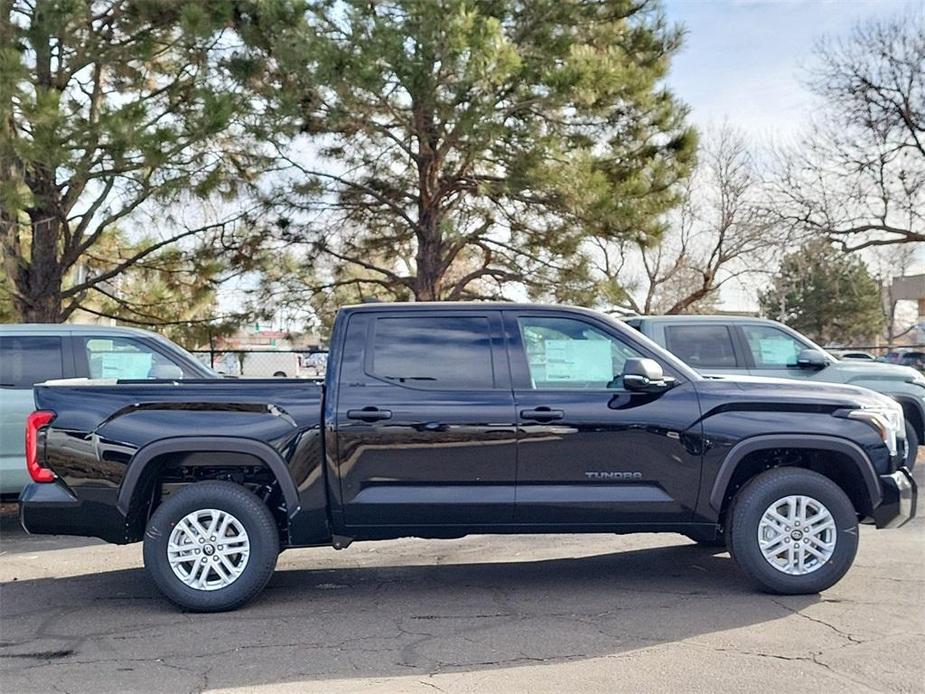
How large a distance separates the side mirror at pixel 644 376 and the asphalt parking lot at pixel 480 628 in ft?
4.48

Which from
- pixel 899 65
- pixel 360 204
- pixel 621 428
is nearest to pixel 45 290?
pixel 360 204

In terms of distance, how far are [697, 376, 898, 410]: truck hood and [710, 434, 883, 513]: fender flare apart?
0.73ft

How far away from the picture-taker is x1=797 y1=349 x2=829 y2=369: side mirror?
10350 mm

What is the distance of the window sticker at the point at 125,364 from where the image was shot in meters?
8.69

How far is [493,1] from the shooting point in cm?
1401

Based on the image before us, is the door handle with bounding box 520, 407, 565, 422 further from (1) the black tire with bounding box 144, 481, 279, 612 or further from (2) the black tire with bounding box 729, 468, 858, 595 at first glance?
(1) the black tire with bounding box 144, 481, 279, 612

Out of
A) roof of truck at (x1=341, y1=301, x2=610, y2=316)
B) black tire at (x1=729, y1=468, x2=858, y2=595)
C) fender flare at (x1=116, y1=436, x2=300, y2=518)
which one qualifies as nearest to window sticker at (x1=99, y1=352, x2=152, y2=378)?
fender flare at (x1=116, y1=436, x2=300, y2=518)

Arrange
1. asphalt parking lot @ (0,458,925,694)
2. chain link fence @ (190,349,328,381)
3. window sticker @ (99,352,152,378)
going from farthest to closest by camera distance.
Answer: chain link fence @ (190,349,328,381) → window sticker @ (99,352,152,378) → asphalt parking lot @ (0,458,925,694)

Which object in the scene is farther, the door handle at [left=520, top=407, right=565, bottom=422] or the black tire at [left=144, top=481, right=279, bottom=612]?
the door handle at [left=520, top=407, right=565, bottom=422]

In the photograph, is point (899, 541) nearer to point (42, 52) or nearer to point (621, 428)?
point (621, 428)

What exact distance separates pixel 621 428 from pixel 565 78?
8.74m

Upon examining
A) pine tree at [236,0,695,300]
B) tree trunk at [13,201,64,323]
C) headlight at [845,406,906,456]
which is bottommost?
headlight at [845,406,906,456]

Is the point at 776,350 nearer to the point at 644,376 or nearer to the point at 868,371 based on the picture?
the point at 868,371

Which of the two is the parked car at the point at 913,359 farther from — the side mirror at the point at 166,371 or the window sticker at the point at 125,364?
the window sticker at the point at 125,364
